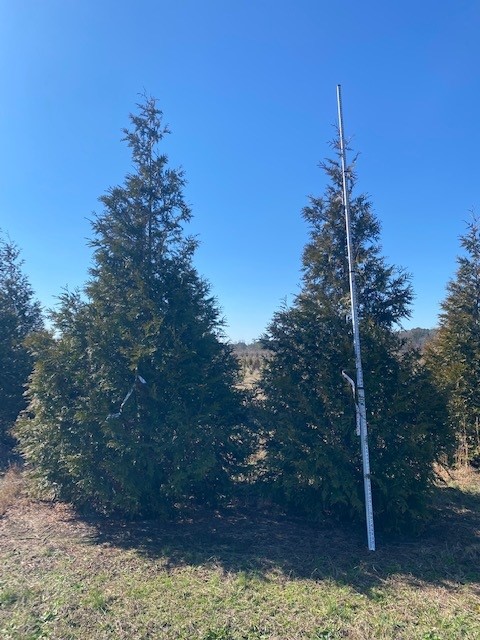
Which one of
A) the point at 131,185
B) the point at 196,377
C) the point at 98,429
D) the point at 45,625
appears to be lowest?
the point at 45,625

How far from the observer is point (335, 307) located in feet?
19.2

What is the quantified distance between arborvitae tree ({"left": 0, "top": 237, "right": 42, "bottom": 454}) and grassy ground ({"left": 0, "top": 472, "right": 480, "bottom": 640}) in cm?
479

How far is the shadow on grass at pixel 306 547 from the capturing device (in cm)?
432

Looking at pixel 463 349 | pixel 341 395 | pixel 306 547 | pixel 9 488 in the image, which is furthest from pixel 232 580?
pixel 463 349

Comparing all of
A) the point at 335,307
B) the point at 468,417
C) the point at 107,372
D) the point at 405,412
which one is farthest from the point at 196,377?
the point at 468,417

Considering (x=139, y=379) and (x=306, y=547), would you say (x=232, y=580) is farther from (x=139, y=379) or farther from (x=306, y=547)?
(x=139, y=379)

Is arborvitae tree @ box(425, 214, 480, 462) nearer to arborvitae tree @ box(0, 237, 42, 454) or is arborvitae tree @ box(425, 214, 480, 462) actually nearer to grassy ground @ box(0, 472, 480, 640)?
grassy ground @ box(0, 472, 480, 640)

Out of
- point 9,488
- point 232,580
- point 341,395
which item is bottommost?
point 232,580

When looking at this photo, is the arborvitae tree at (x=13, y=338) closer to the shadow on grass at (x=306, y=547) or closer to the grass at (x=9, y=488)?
the grass at (x=9, y=488)

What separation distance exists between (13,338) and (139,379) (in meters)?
6.76

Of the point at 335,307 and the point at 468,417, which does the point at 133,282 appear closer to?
the point at 335,307

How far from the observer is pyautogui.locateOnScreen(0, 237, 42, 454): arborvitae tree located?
10.1m

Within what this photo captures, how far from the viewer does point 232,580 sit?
415 centimetres

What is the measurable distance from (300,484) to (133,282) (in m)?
3.72
